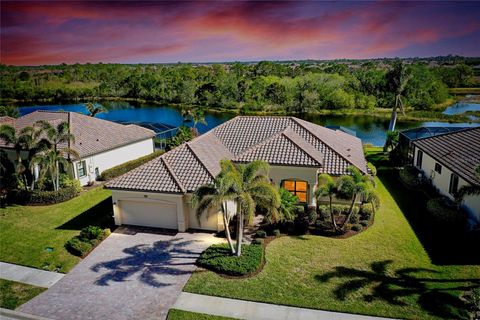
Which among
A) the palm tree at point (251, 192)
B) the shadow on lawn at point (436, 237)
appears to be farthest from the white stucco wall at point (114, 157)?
the shadow on lawn at point (436, 237)

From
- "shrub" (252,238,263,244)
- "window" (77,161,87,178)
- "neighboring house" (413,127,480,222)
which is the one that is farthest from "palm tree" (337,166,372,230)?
"window" (77,161,87,178)

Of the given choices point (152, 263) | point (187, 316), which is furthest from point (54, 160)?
point (187, 316)

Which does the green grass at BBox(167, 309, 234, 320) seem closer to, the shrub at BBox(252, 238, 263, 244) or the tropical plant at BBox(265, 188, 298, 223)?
the shrub at BBox(252, 238, 263, 244)

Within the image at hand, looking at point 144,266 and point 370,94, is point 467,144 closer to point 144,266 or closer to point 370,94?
point 144,266

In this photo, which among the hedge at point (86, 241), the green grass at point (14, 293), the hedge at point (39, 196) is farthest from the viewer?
the hedge at point (39, 196)

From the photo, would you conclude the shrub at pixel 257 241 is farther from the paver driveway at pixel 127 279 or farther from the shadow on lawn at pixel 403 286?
the shadow on lawn at pixel 403 286

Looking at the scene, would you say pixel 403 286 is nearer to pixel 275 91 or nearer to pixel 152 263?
pixel 152 263
